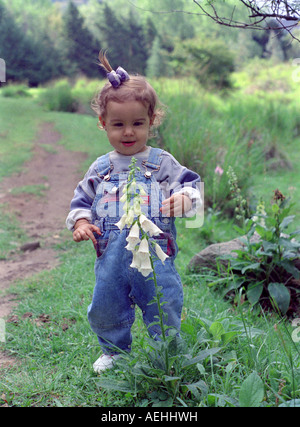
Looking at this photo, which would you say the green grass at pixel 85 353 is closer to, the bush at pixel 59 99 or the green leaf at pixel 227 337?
the green leaf at pixel 227 337

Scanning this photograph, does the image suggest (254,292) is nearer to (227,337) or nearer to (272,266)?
(272,266)

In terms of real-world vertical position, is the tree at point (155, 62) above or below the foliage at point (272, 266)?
above

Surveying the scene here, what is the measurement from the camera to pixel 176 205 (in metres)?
1.98

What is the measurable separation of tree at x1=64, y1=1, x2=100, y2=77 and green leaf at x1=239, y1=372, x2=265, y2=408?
12.6 metres

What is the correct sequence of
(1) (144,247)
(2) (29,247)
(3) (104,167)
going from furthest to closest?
1. (2) (29,247)
2. (3) (104,167)
3. (1) (144,247)

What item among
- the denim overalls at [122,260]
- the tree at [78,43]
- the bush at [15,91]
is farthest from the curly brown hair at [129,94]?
the bush at [15,91]

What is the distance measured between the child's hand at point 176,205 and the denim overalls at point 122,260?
0.11 m

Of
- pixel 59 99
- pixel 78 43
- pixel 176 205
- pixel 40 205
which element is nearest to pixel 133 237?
pixel 176 205

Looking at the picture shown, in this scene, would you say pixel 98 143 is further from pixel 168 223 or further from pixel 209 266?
pixel 168 223

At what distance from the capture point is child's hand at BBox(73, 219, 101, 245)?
6.53 ft

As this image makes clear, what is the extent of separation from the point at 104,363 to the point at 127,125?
1.25 metres

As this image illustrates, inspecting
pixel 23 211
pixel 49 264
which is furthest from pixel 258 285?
pixel 23 211

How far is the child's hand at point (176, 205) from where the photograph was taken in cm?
197

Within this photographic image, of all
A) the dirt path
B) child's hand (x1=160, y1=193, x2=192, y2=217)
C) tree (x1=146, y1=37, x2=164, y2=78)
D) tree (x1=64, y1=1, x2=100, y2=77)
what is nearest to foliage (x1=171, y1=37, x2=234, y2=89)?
tree (x1=146, y1=37, x2=164, y2=78)
